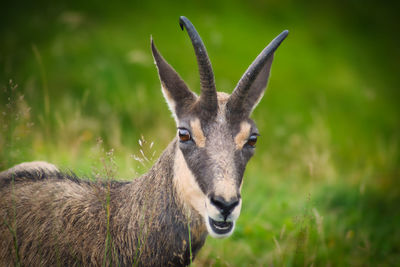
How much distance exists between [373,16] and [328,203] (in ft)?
74.0

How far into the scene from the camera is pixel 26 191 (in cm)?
423

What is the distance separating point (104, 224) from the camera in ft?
12.8

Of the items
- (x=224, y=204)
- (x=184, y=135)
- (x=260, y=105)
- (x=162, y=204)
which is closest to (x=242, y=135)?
(x=184, y=135)

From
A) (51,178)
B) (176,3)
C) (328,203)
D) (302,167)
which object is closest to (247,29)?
(176,3)

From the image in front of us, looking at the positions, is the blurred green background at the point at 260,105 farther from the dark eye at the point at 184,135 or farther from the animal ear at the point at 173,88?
the animal ear at the point at 173,88

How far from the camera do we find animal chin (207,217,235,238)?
336 centimetres

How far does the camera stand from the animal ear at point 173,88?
3.92 metres

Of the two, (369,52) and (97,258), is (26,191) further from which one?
(369,52)

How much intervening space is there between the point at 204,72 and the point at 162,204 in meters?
1.47

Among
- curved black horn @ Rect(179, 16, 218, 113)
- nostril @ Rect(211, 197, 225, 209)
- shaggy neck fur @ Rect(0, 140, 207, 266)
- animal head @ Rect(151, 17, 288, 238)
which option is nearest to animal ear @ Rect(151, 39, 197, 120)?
animal head @ Rect(151, 17, 288, 238)

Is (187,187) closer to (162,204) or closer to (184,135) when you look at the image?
(162,204)

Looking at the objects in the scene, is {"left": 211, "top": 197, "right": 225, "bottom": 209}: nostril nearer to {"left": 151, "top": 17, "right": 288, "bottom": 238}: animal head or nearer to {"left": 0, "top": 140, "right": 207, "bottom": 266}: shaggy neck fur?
{"left": 151, "top": 17, "right": 288, "bottom": 238}: animal head

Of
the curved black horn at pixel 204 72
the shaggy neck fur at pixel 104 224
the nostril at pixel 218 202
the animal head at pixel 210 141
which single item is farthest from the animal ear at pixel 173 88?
the nostril at pixel 218 202

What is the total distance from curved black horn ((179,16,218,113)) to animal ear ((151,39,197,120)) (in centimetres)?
26
